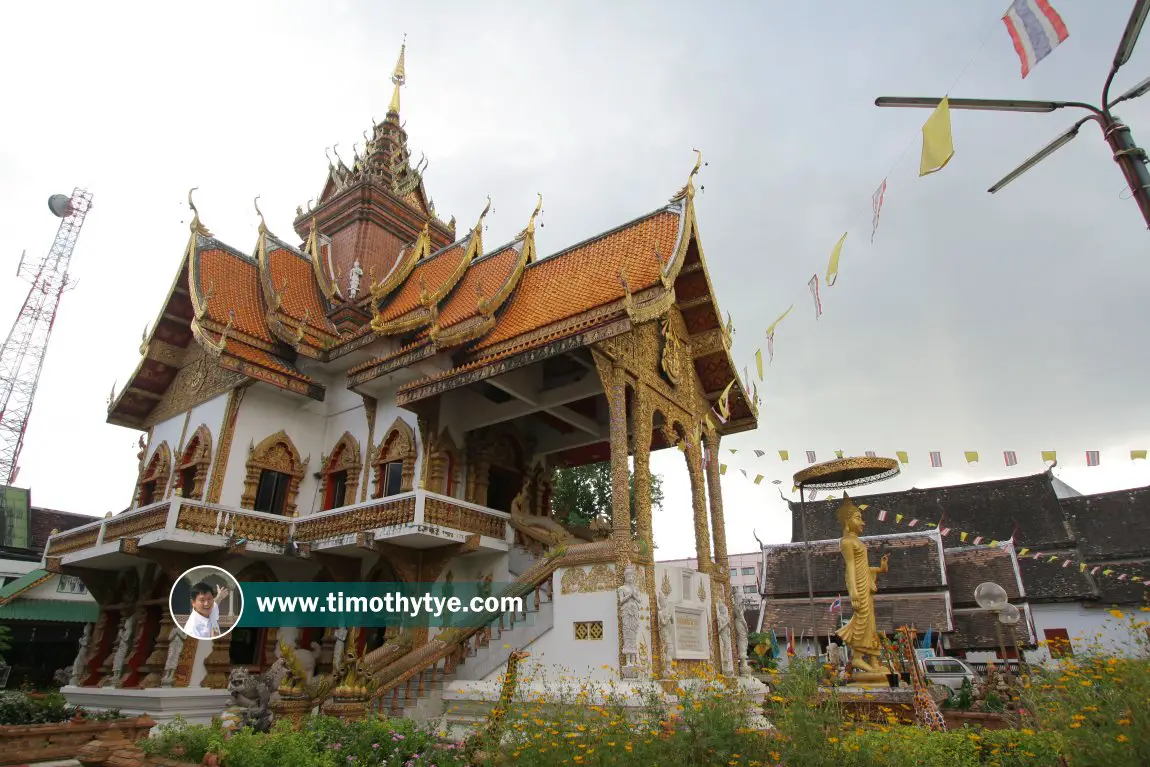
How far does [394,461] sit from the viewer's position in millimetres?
12711

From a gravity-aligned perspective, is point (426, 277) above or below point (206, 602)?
above

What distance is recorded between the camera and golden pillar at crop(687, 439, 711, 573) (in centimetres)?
1136

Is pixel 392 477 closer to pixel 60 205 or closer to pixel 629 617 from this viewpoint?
pixel 629 617

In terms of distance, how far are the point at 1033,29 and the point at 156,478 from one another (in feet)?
51.1

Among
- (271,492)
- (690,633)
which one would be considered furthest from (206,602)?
(690,633)

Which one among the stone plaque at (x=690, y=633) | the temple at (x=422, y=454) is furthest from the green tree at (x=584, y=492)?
the stone plaque at (x=690, y=633)

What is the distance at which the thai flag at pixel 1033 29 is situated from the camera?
420 centimetres

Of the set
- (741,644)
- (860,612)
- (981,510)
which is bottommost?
(741,644)

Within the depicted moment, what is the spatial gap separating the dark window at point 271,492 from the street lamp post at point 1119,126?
12.6 m

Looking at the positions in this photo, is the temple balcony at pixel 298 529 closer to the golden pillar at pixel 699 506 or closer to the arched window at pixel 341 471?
the arched window at pixel 341 471

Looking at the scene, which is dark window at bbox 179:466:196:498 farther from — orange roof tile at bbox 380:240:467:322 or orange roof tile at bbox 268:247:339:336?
orange roof tile at bbox 380:240:467:322

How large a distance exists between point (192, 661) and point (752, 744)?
387 inches

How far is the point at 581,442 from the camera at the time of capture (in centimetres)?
1451

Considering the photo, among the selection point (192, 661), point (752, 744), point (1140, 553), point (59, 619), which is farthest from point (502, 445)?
point (1140, 553)
